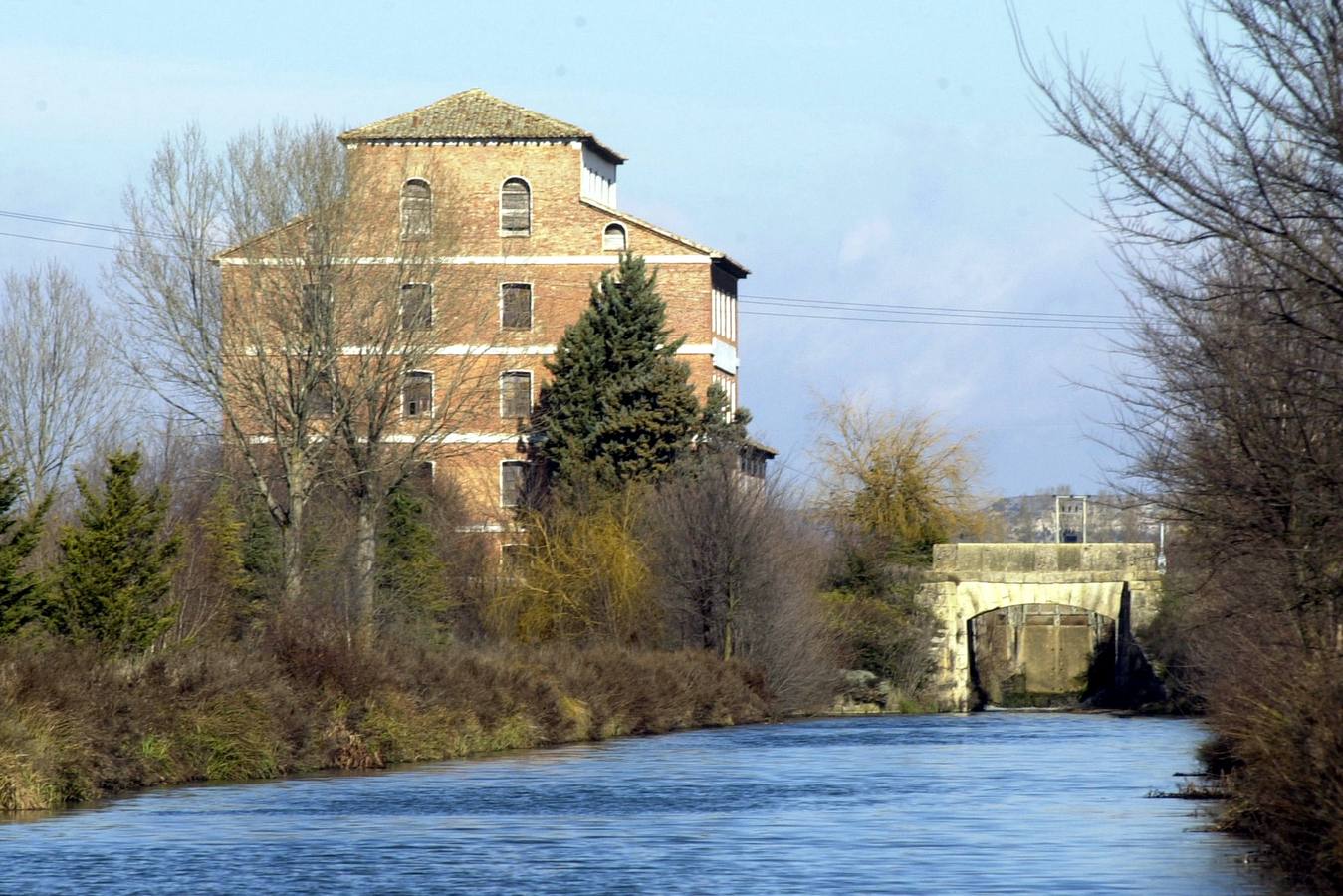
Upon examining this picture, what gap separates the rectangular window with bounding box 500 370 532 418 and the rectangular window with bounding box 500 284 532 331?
5.67 feet

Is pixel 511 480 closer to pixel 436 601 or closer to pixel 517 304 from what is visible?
pixel 517 304

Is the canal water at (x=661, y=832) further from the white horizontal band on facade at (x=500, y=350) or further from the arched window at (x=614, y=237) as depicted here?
the arched window at (x=614, y=237)

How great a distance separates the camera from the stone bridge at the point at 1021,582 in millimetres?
67750

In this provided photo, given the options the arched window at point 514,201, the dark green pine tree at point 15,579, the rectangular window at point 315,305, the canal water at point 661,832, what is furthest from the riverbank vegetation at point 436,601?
the arched window at point 514,201

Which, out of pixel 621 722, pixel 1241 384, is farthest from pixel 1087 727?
pixel 1241 384

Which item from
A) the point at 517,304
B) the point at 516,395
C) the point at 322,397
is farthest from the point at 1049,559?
the point at 322,397

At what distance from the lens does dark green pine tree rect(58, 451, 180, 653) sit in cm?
3334

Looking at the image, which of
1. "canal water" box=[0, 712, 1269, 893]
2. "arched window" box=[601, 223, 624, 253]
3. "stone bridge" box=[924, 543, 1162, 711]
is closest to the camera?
"canal water" box=[0, 712, 1269, 893]

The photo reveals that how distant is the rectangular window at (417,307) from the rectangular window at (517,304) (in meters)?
15.4

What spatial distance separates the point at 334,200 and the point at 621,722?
47.2 ft

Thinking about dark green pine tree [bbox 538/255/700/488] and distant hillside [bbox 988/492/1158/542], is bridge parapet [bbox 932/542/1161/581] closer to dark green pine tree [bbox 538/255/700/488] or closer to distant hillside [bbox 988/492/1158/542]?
dark green pine tree [bbox 538/255/700/488]

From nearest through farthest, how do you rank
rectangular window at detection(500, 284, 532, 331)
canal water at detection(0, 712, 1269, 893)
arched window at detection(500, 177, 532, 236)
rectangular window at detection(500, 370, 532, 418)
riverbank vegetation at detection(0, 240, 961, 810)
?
canal water at detection(0, 712, 1269, 893)
riverbank vegetation at detection(0, 240, 961, 810)
arched window at detection(500, 177, 532, 236)
rectangular window at detection(500, 284, 532, 331)
rectangular window at detection(500, 370, 532, 418)

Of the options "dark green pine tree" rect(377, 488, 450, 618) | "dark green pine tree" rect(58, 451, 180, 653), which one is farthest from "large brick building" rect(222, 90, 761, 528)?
"dark green pine tree" rect(58, 451, 180, 653)

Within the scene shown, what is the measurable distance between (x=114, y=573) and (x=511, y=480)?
Answer: 114 feet
